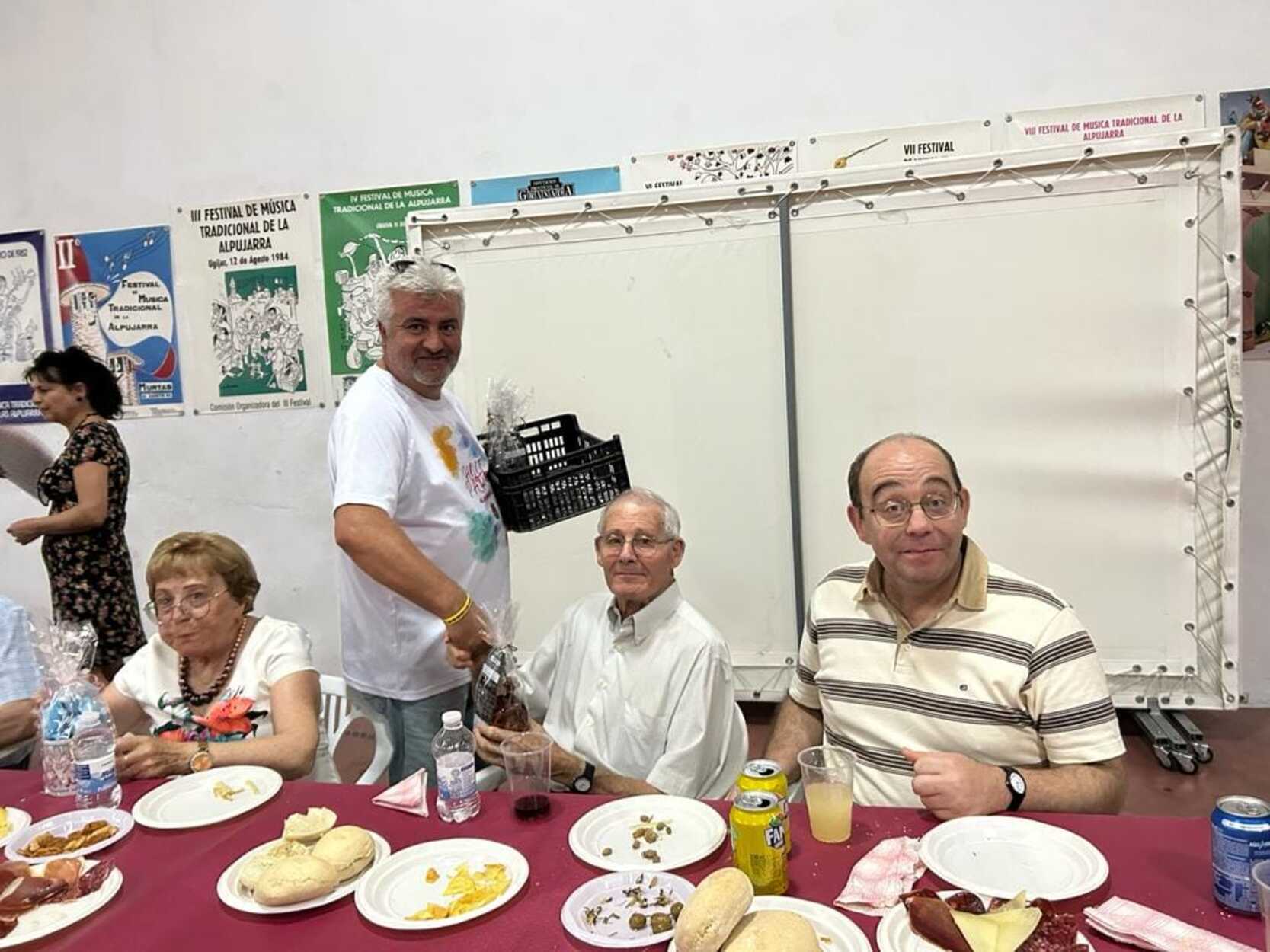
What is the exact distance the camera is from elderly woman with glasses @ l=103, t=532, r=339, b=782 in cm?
196

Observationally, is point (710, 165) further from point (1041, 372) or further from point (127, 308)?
point (127, 308)

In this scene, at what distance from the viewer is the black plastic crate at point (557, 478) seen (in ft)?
8.28

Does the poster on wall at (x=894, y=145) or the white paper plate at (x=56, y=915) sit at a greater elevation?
the poster on wall at (x=894, y=145)

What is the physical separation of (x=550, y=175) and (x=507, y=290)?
64 centimetres

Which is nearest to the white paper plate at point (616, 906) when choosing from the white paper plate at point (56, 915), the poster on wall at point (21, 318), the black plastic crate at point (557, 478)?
the white paper plate at point (56, 915)

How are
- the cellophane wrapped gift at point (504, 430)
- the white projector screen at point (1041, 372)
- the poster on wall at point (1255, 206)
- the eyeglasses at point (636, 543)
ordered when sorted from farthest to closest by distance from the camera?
the poster on wall at point (1255, 206) < the white projector screen at point (1041, 372) < the cellophane wrapped gift at point (504, 430) < the eyeglasses at point (636, 543)

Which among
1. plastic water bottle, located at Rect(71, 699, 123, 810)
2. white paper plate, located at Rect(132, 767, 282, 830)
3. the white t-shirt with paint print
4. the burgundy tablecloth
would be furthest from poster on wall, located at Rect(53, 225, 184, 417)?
the burgundy tablecloth

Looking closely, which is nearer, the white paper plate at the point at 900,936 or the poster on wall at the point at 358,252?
the white paper plate at the point at 900,936

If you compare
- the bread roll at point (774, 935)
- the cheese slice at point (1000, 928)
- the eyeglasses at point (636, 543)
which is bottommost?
the cheese slice at point (1000, 928)

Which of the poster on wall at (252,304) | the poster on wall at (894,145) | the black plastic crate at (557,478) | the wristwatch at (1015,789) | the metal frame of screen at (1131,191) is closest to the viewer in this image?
the wristwatch at (1015,789)

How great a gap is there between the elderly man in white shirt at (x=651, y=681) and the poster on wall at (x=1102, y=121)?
247cm

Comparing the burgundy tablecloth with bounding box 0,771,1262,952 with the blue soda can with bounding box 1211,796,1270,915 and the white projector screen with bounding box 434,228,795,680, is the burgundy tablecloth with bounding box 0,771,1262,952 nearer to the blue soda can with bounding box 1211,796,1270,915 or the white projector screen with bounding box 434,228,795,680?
the blue soda can with bounding box 1211,796,1270,915

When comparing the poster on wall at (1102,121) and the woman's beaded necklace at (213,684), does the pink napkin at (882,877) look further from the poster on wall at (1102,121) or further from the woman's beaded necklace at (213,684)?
the poster on wall at (1102,121)

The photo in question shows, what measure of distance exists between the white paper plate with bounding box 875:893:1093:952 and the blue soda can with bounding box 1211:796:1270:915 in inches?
8.5
